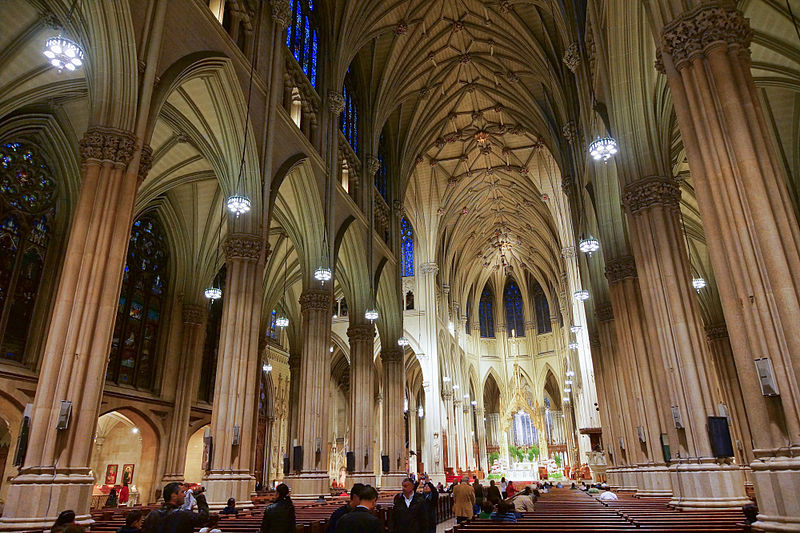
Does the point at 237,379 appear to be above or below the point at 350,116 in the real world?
below

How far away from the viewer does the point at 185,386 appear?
74.6 feet

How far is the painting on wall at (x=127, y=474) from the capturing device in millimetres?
21972

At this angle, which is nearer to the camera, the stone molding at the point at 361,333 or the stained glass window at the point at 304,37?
→ the stained glass window at the point at 304,37

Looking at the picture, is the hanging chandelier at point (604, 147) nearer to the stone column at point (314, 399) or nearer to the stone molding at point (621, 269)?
the stone molding at point (621, 269)

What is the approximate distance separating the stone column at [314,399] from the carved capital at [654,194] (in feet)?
34.6

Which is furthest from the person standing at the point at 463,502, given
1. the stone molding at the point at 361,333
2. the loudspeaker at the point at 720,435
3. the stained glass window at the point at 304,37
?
the stained glass window at the point at 304,37

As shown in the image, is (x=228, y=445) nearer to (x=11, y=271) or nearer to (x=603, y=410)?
(x=11, y=271)

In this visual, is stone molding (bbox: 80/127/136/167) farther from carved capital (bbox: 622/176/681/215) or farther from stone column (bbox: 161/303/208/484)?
stone column (bbox: 161/303/208/484)

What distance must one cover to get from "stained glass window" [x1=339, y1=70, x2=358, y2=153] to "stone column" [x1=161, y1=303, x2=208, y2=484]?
33.6ft

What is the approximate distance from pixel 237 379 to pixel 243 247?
3.49 m

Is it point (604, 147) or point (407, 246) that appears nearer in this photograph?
point (604, 147)

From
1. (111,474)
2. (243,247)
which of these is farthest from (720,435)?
(111,474)

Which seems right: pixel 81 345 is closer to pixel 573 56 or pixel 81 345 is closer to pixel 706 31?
pixel 706 31

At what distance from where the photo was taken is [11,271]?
16.2 meters
